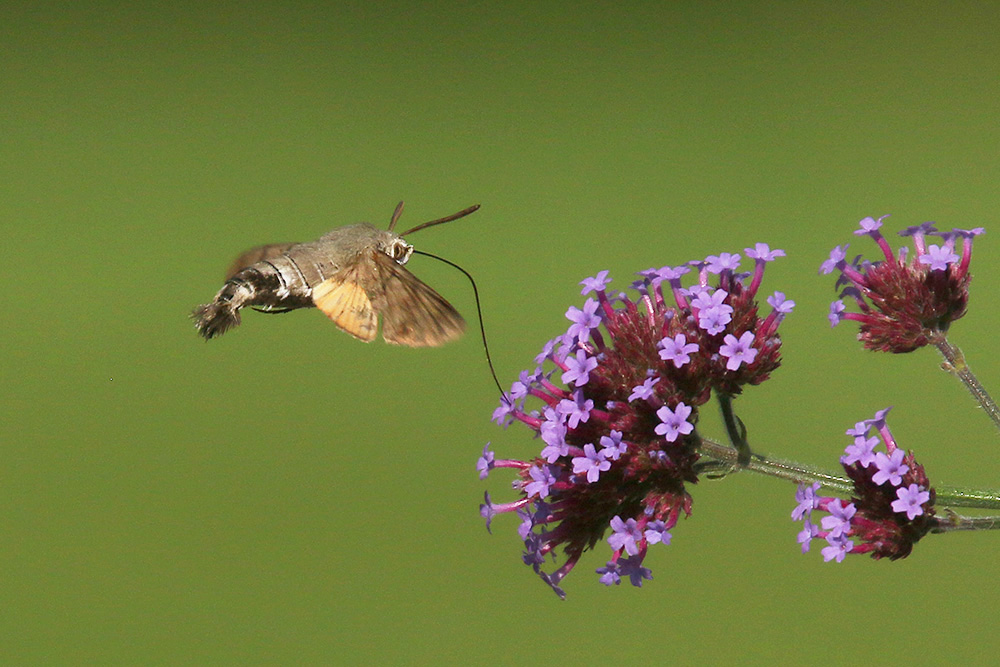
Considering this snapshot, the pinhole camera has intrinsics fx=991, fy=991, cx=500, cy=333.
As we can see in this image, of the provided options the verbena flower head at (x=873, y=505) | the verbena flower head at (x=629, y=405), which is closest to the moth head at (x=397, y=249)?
the verbena flower head at (x=629, y=405)

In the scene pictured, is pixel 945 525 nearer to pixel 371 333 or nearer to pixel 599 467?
pixel 599 467

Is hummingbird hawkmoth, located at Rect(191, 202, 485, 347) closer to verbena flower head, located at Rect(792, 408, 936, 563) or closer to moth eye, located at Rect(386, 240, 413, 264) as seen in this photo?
moth eye, located at Rect(386, 240, 413, 264)

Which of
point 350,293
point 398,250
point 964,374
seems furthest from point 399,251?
point 964,374

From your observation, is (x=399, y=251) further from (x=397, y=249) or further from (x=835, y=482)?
(x=835, y=482)

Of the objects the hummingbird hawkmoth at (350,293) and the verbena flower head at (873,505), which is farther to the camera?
the hummingbird hawkmoth at (350,293)

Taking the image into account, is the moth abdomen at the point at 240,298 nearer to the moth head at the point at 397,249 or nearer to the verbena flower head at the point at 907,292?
the moth head at the point at 397,249

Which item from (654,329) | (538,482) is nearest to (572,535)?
(538,482)
